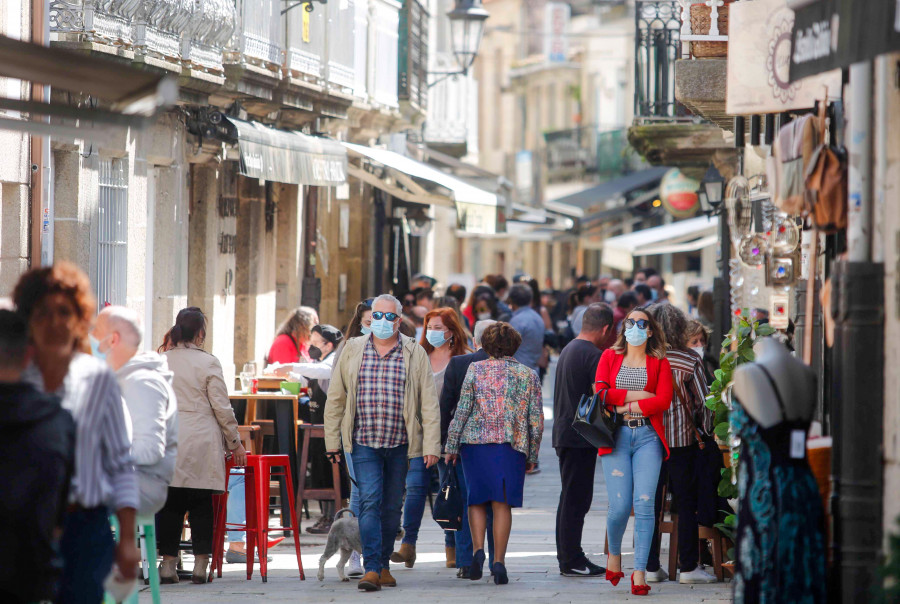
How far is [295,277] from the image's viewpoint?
21.0 m

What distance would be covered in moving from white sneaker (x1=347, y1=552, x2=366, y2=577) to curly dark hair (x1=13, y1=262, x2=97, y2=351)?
509 centimetres

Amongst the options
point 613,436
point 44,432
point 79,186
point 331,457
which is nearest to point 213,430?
point 331,457

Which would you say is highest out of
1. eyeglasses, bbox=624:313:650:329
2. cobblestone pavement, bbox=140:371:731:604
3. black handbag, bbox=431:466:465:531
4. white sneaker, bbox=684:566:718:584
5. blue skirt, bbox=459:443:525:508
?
eyeglasses, bbox=624:313:650:329

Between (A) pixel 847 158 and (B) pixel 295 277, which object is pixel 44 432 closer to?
(A) pixel 847 158

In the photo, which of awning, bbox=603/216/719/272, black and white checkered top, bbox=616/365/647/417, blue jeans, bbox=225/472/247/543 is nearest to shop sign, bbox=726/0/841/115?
black and white checkered top, bbox=616/365/647/417

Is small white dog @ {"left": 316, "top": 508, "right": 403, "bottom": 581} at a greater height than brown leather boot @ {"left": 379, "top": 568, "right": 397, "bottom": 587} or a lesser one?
greater

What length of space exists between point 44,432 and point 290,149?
11.6 meters

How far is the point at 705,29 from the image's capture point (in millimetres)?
12016

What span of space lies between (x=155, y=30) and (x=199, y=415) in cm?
468

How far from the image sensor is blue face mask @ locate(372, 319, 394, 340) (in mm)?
10508

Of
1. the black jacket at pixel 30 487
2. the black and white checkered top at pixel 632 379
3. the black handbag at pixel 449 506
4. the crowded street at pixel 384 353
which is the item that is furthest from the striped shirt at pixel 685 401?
the black jacket at pixel 30 487

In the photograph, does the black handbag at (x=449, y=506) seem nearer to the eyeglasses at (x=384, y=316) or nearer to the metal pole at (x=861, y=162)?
the eyeglasses at (x=384, y=316)

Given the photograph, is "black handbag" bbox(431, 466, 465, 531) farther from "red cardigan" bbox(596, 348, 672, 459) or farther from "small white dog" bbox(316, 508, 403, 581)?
"red cardigan" bbox(596, 348, 672, 459)

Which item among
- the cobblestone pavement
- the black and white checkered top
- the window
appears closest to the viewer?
the cobblestone pavement
